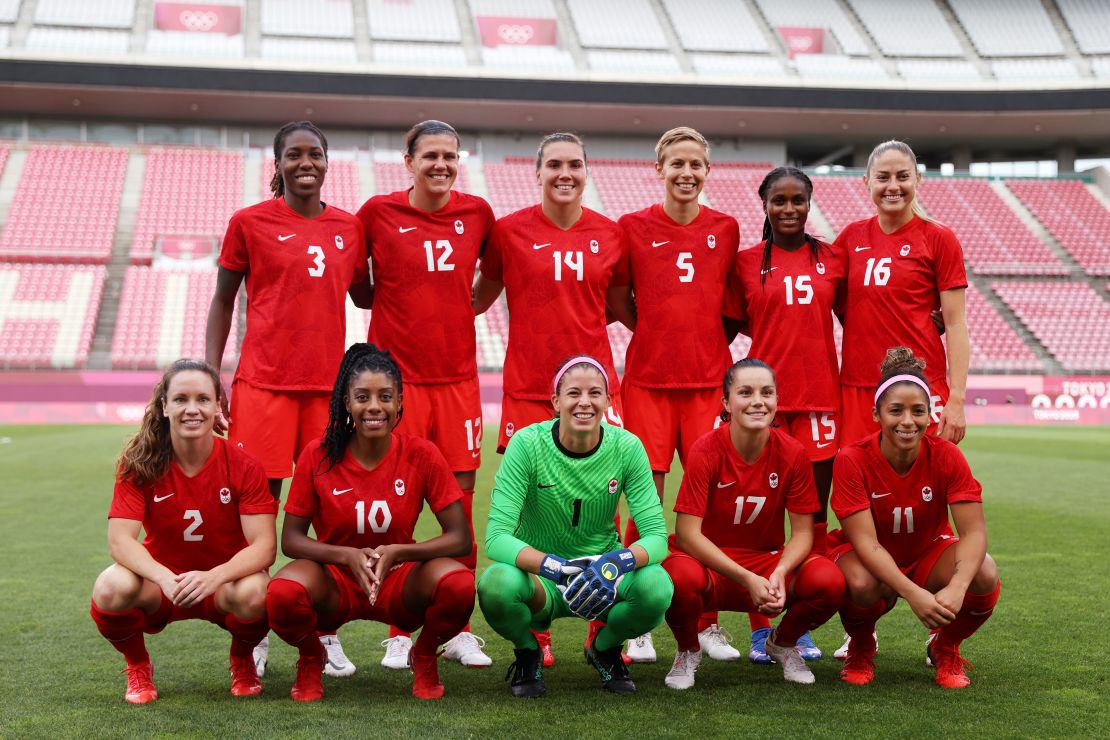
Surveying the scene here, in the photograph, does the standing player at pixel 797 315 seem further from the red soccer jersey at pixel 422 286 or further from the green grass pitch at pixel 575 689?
the red soccer jersey at pixel 422 286

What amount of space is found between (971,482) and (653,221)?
64.4 inches

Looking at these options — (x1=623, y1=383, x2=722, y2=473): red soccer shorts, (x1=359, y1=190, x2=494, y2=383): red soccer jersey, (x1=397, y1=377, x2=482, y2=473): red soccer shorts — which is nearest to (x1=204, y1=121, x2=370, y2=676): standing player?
(x1=359, y1=190, x2=494, y2=383): red soccer jersey

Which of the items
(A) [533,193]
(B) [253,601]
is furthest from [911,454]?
(A) [533,193]

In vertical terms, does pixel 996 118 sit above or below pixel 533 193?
above

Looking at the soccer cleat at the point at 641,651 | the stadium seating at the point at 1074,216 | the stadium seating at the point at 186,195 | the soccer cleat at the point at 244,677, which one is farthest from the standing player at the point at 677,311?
the stadium seating at the point at 1074,216

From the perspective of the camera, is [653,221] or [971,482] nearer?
[971,482]

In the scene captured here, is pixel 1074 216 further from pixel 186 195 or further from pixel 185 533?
pixel 185 533

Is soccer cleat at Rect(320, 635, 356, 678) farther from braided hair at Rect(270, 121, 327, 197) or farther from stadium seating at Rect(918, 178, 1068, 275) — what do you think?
stadium seating at Rect(918, 178, 1068, 275)

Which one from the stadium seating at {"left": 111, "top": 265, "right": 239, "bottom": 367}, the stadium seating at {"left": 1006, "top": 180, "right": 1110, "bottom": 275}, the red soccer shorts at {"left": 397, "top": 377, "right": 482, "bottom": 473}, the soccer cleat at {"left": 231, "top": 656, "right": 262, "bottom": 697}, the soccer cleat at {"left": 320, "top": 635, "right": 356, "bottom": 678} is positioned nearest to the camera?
the soccer cleat at {"left": 231, "top": 656, "right": 262, "bottom": 697}

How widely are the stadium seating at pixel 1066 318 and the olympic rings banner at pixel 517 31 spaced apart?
13334 mm

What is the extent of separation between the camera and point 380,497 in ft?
Result: 11.5

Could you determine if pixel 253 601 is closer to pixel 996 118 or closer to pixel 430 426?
pixel 430 426

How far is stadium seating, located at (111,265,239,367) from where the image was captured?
67.3 feet

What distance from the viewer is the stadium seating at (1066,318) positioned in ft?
74.4
